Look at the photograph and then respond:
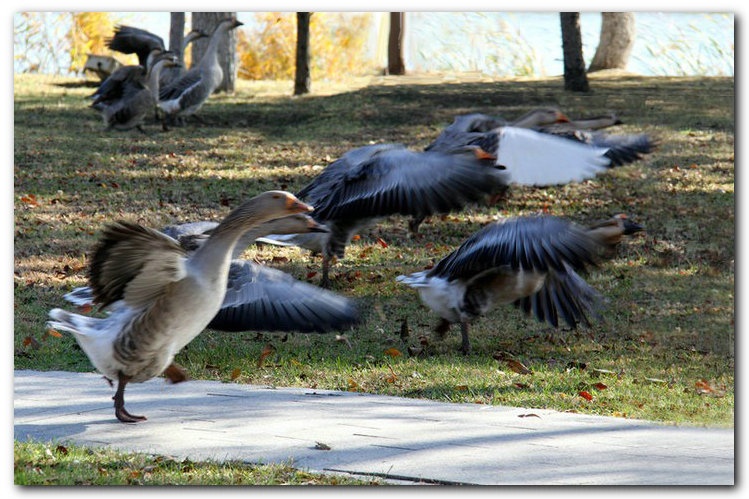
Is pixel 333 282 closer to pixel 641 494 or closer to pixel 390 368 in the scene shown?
pixel 390 368

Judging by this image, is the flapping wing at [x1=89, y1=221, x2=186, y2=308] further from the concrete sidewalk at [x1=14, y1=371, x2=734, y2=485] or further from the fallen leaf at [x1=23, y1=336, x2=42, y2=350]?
the fallen leaf at [x1=23, y1=336, x2=42, y2=350]

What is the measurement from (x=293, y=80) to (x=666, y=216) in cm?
323

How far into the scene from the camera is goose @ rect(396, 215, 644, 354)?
5059 millimetres

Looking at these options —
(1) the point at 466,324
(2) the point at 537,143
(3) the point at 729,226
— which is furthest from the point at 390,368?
(3) the point at 729,226

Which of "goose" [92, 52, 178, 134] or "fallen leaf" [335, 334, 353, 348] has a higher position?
"goose" [92, 52, 178, 134]

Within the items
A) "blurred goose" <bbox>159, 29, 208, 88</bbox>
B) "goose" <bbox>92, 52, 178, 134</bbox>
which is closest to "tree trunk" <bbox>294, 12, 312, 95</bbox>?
"goose" <bbox>92, 52, 178, 134</bbox>

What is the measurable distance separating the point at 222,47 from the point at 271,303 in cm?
539

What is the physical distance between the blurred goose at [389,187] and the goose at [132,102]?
3.27 m

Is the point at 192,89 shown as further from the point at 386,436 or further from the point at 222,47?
the point at 386,436

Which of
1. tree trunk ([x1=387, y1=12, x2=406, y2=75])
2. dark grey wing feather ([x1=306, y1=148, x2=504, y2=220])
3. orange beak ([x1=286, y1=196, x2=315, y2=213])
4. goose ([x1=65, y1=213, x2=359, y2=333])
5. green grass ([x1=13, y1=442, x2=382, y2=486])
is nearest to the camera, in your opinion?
green grass ([x1=13, y1=442, x2=382, y2=486])

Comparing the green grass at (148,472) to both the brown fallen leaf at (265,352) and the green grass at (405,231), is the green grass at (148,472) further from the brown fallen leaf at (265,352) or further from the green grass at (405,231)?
the brown fallen leaf at (265,352)

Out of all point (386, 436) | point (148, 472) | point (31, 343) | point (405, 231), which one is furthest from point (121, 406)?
point (405, 231)

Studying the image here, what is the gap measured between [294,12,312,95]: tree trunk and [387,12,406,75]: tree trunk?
0.47m

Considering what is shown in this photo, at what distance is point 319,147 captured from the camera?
343 inches
